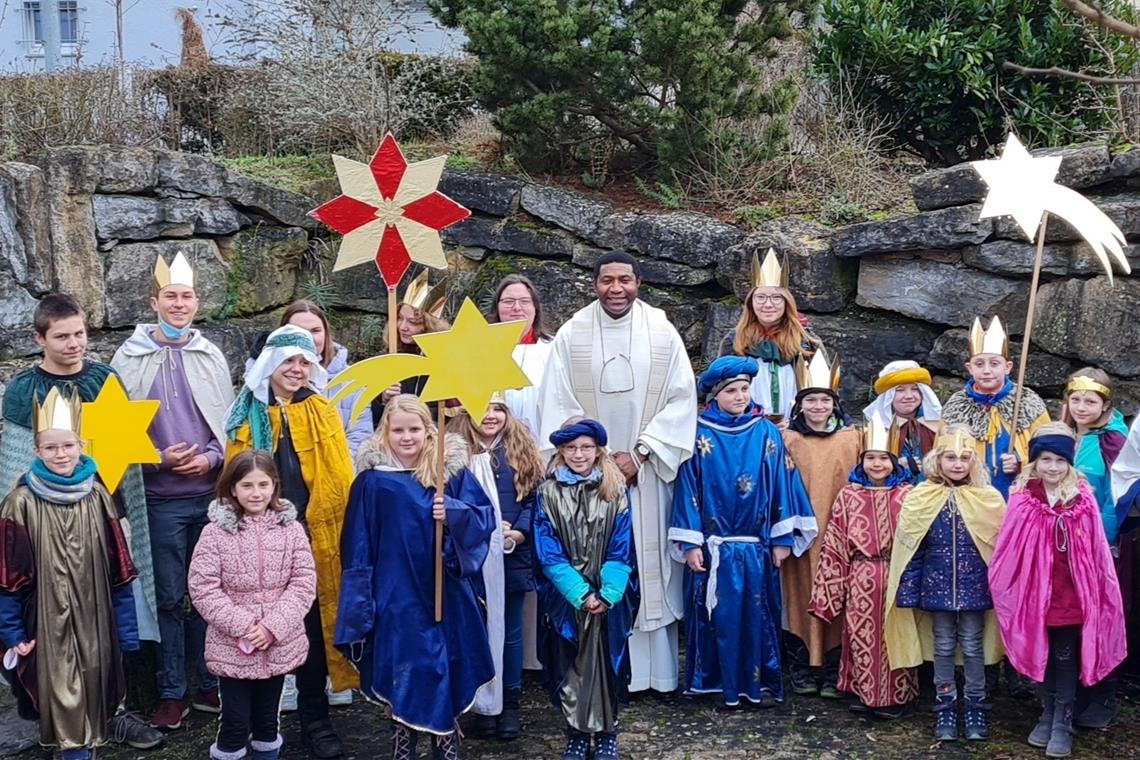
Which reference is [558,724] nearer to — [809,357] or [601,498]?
[601,498]

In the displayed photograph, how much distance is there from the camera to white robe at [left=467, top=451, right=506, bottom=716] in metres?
5.10

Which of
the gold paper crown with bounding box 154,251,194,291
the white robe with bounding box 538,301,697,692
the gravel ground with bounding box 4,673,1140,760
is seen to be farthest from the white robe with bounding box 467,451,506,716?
the gold paper crown with bounding box 154,251,194,291

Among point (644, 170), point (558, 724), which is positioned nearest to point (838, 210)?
point (644, 170)

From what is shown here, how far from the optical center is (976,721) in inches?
201

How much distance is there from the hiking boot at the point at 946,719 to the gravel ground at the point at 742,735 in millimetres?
41

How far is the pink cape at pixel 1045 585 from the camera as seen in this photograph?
4855mm

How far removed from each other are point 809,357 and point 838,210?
263 centimetres

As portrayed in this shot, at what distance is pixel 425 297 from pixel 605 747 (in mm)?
2570

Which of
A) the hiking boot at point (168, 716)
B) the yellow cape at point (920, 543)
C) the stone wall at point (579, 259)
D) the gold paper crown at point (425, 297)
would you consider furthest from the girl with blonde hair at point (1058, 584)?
the hiking boot at point (168, 716)

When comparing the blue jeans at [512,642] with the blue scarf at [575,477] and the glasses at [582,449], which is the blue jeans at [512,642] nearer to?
the blue scarf at [575,477]

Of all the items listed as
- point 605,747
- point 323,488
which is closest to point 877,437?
point 605,747

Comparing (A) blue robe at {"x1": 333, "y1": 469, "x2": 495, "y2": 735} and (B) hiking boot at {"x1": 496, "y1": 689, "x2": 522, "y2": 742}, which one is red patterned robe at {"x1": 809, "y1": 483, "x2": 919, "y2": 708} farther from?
(A) blue robe at {"x1": 333, "y1": 469, "x2": 495, "y2": 735}

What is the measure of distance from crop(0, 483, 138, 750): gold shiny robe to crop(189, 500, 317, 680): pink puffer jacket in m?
0.46

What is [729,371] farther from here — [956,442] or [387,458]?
[387,458]
